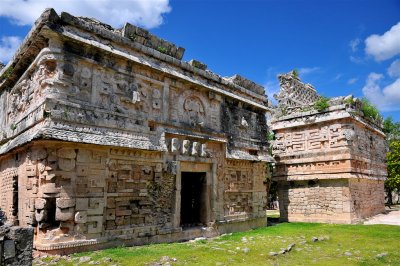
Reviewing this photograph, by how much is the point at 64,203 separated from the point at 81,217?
49 centimetres

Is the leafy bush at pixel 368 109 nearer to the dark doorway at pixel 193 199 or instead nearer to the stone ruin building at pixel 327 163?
the stone ruin building at pixel 327 163

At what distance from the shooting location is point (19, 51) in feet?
27.3

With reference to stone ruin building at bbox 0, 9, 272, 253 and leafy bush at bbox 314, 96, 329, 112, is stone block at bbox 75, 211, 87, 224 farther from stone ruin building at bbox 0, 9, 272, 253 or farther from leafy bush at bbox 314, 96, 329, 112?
leafy bush at bbox 314, 96, 329, 112

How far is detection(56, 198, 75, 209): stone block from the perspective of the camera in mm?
6660

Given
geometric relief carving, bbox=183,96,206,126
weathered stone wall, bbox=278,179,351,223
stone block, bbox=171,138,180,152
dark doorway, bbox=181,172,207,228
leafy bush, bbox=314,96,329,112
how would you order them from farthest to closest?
leafy bush, bbox=314,96,329,112 < weathered stone wall, bbox=278,179,351,223 < dark doorway, bbox=181,172,207,228 < geometric relief carving, bbox=183,96,206,126 < stone block, bbox=171,138,180,152

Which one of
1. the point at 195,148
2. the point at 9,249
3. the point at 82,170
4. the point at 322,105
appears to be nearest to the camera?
the point at 9,249

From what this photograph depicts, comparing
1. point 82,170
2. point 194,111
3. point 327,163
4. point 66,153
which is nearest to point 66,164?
point 66,153

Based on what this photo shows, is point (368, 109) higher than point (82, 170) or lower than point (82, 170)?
higher

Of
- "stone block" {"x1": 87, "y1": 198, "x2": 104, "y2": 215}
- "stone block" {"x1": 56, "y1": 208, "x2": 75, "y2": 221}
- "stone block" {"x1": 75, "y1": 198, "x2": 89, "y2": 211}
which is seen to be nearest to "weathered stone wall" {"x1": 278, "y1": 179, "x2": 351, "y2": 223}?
"stone block" {"x1": 87, "y1": 198, "x2": 104, "y2": 215}

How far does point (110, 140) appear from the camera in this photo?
7.54 meters

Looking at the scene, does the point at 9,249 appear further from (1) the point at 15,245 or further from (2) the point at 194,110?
(2) the point at 194,110

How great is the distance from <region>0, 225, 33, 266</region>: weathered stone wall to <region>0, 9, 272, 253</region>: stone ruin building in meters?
2.40

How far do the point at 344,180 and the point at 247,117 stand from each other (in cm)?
460

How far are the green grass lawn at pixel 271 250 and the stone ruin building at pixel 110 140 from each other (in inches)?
29.4
